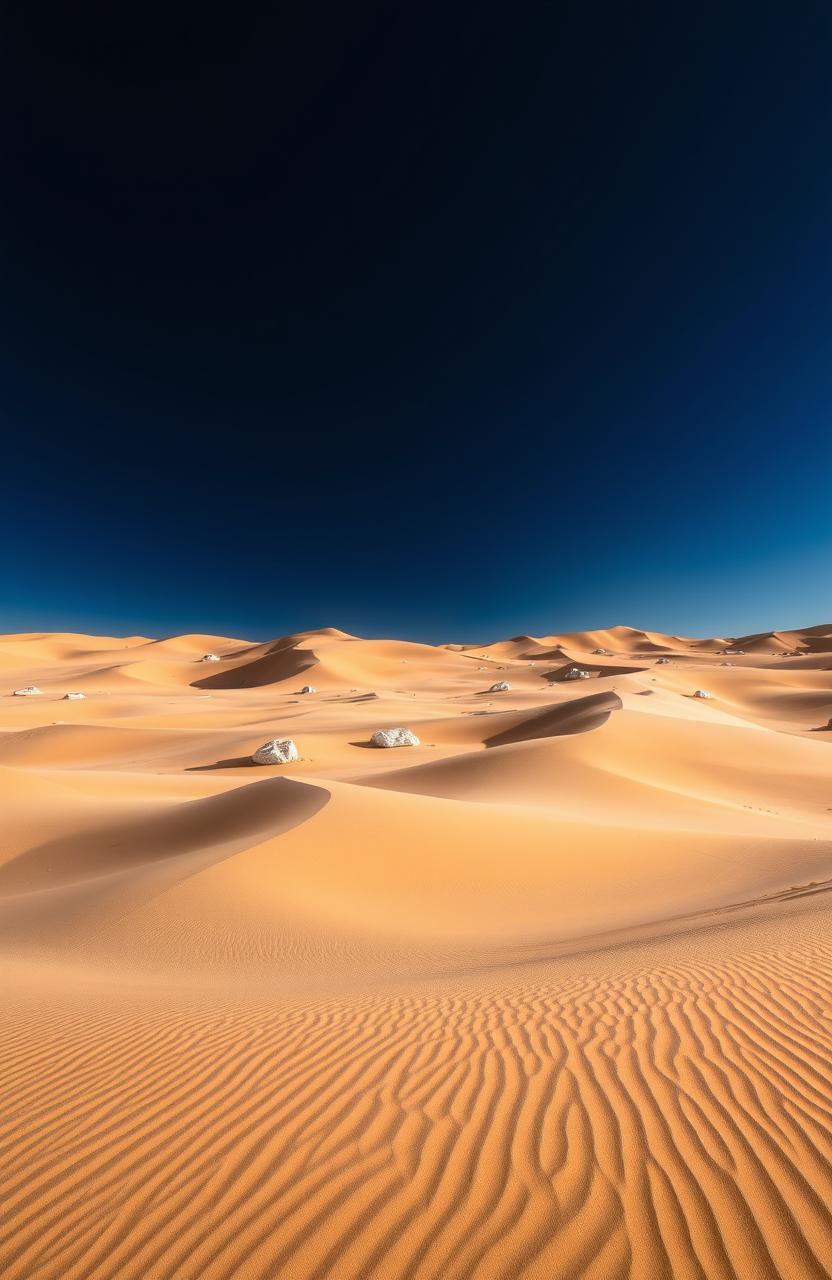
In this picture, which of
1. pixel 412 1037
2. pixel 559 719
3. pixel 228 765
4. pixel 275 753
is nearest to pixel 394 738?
pixel 275 753

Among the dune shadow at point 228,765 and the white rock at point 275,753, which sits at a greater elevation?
the white rock at point 275,753

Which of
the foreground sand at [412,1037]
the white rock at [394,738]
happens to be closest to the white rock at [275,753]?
the white rock at [394,738]

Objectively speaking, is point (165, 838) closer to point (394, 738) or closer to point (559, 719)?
point (394, 738)

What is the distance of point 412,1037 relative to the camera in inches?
133

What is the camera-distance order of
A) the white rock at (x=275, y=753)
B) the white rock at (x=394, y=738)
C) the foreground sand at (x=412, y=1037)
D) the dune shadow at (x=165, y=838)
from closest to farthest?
the foreground sand at (x=412, y=1037) → the dune shadow at (x=165, y=838) → the white rock at (x=275, y=753) → the white rock at (x=394, y=738)

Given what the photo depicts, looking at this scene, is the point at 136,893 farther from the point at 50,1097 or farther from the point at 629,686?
the point at 629,686

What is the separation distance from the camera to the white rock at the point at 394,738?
22781 mm

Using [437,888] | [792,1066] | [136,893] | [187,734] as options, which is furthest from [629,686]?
[792,1066]

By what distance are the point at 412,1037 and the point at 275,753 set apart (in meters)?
17.2

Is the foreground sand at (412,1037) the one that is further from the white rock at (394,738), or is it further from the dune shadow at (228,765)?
the white rock at (394,738)

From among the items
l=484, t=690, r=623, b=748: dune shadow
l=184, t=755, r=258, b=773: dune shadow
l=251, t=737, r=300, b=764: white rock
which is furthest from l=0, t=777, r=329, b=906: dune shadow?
l=484, t=690, r=623, b=748: dune shadow

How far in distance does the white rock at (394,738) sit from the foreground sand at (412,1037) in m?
9.90

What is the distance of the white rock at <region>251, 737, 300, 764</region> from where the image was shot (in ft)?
65.1

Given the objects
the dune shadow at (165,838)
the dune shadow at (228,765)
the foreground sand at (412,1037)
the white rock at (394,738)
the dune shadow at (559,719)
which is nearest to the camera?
the foreground sand at (412,1037)
